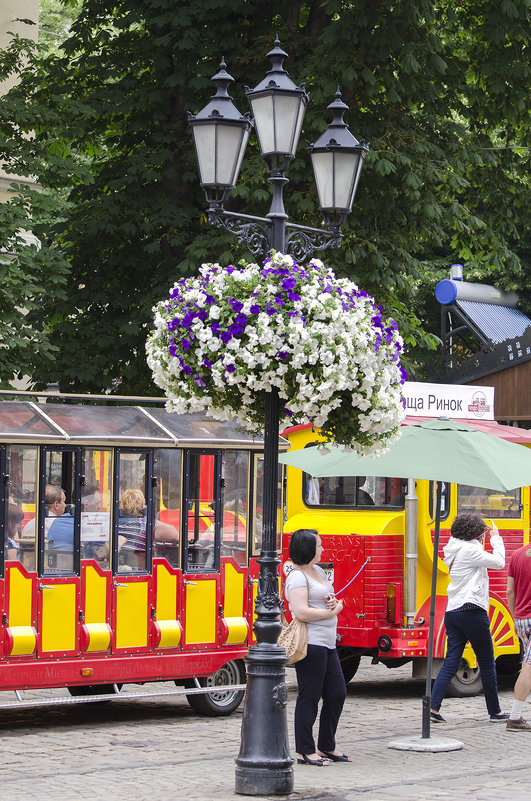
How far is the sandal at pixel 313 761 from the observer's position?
30.1 feet

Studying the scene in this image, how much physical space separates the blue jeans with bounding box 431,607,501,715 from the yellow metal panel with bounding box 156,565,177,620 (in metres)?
2.31

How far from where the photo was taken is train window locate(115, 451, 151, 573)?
11.3m

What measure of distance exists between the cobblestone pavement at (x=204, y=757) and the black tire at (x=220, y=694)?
10 cm

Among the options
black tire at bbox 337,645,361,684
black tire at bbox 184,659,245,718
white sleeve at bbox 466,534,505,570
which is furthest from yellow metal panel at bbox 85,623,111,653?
black tire at bbox 337,645,361,684

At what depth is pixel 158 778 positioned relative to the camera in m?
8.89

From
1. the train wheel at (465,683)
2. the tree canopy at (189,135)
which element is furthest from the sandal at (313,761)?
the tree canopy at (189,135)

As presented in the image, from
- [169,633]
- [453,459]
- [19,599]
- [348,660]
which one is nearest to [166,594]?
[169,633]

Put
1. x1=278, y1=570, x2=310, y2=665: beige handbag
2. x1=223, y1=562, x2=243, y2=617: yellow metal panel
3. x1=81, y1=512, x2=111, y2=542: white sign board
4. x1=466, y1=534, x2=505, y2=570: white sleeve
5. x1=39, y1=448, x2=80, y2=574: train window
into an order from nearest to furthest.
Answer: x1=278, y1=570, x2=310, y2=665: beige handbag
x1=39, y1=448, x2=80, y2=574: train window
x1=81, y1=512, x2=111, y2=542: white sign board
x1=466, y1=534, x2=505, y2=570: white sleeve
x1=223, y1=562, x2=243, y2=617: yellow metal panel

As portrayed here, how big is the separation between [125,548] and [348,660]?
3585mm

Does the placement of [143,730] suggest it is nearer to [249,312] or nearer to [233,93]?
[249,312]

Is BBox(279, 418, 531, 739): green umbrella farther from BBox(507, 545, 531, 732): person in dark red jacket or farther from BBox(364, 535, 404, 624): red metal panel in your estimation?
BBox(364, 535, 404, 624): red metal panel

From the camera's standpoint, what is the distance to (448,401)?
14070 millimetres

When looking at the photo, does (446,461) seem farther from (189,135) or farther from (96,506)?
(189,135)

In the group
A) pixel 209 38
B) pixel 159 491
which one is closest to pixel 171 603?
pixel 159 491
